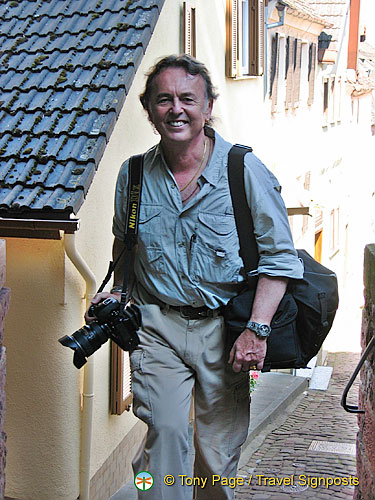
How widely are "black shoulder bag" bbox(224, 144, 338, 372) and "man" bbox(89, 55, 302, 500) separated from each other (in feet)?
0.12

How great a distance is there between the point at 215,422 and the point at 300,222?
1669cm

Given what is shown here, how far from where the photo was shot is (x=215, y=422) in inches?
144

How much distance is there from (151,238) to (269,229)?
481 mm

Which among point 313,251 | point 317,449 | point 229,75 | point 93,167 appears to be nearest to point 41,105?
point 93,167

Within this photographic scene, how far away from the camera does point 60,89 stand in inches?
268

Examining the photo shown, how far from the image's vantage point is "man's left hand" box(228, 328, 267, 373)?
350 centimetres

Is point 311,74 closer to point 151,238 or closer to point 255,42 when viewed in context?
point 255,42

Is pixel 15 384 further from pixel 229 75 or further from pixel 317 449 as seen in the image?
pixel 229 75

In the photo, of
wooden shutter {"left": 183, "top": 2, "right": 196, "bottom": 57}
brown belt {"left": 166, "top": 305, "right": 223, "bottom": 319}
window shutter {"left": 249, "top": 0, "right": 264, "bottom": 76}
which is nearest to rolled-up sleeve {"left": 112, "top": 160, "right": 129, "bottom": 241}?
brown belt {"left": 166, "top": 305, "right": 223, "bottom": 319}

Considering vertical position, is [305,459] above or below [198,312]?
below

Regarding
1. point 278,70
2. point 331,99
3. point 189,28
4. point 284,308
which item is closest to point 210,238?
point 284,308

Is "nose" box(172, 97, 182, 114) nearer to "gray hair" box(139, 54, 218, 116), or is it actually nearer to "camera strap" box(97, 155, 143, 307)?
"gray hair" box(139, 54, 218, 116)

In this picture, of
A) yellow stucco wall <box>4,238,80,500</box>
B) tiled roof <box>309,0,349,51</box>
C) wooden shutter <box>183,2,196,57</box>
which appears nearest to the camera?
yellow stucco wall <box>4,238,80,500</box>

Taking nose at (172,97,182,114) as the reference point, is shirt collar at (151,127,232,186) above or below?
below
